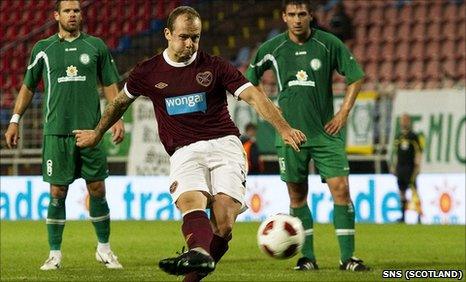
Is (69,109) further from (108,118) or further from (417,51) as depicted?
(417,51)

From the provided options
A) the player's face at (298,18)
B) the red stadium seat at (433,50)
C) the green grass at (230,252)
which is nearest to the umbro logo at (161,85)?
the green grass at (230,252)

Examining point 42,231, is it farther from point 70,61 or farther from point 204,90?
point 204,90

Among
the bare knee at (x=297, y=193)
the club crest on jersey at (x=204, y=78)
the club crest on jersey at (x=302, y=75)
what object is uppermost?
the club crest on jersey at (x=204, y=78)

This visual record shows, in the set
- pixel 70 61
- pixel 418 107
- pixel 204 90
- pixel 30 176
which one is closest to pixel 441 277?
pixel 204 90

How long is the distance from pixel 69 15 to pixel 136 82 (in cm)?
290

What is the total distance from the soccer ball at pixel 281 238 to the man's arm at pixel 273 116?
2.21ft

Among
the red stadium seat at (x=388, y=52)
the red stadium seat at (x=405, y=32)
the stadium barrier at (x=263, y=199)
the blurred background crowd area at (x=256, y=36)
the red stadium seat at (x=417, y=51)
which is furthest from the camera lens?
the red stadium seat at (x=405, y=32)

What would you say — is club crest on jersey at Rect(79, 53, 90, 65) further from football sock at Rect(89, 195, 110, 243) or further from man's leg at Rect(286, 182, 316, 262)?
man's leg at Rect(286, 182, 316, 262)

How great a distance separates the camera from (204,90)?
786cm

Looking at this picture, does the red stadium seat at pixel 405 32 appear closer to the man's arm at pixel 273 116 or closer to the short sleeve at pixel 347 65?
the short sleeve at pixel 347 65

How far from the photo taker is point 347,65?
10570 millimetres

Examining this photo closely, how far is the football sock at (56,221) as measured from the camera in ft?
35.3

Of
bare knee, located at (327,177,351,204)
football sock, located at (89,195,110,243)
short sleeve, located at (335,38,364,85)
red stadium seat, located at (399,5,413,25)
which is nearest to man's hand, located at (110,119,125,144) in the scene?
football sock, located at (89,195,110,243)

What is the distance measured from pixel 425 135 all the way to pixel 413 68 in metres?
3.37
